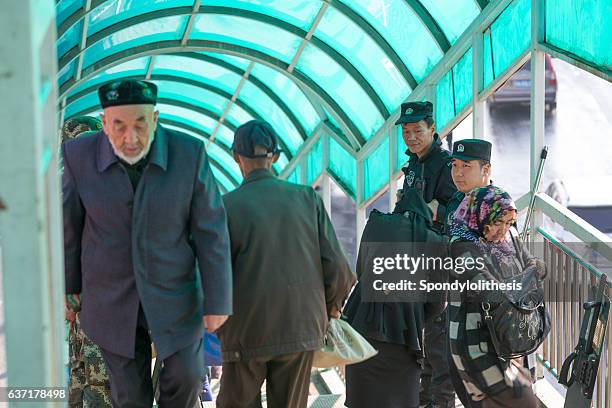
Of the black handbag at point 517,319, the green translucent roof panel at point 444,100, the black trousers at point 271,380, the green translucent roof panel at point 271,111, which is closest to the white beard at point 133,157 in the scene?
the black trousers at point 271,380

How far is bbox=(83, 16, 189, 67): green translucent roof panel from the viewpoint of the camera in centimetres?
1287

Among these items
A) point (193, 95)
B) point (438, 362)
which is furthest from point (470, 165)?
point (193, 95)

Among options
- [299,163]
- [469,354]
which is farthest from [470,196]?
[299,163]

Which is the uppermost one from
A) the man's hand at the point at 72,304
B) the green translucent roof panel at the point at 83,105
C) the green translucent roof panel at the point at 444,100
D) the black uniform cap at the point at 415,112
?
the green translucent roof panel at the point at 83,105

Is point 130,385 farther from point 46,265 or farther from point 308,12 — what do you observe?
point 308,12

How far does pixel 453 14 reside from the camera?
991cm

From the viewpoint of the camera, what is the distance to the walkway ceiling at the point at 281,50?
1094 centimetres

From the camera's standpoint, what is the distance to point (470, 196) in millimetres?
4617

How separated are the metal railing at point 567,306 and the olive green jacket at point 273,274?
2003mm

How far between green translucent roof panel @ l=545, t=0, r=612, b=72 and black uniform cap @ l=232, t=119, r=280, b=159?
9.75 ft

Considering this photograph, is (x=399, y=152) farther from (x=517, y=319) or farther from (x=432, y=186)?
(x=517, y=319)

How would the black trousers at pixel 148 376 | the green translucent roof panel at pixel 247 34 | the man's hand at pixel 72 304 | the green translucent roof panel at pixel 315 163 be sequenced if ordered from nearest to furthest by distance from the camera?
the black trousers at pixel 148 376, the man's hand at pixel 72 304, the green translucent roof panel at pixel 247 34, the green translucent roof panel at pixel 315 163

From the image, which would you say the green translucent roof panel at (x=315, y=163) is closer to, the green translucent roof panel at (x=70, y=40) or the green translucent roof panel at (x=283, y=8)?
the green translucent roof panel at (x=283, y=8)

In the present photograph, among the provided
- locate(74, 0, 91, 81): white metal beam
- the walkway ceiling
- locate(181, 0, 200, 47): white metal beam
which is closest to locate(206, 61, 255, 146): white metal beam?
the walkway ceiling
